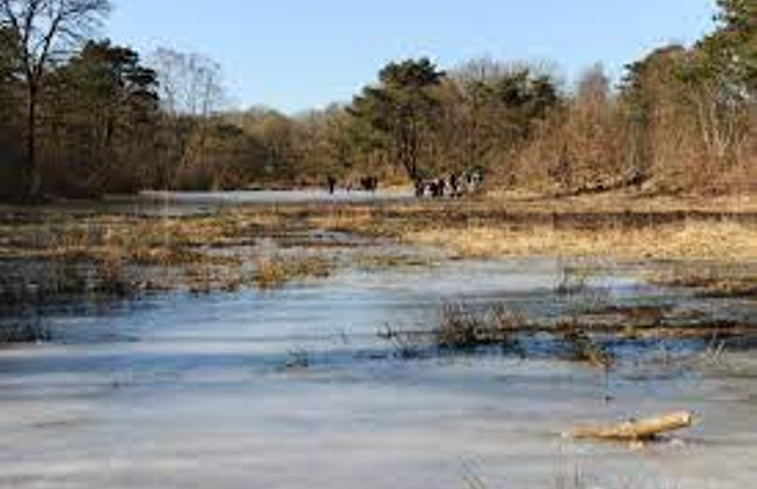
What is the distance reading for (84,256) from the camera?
22.7m

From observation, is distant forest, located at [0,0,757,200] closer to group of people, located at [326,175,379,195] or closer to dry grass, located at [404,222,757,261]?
group of people, located at [326,175,379,195]

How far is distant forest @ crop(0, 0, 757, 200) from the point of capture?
56875 millimetres

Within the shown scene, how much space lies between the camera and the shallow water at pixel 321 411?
21.5 feet

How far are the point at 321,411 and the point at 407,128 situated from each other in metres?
80.6

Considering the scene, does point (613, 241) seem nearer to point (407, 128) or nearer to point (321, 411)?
point (321, 411)

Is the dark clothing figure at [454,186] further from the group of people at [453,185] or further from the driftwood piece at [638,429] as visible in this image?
the driftwood piece at [638,429]

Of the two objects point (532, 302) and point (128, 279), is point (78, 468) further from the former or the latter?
point (128, 279)

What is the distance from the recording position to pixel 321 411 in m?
8.31

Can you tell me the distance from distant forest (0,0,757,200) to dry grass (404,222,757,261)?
2397cm

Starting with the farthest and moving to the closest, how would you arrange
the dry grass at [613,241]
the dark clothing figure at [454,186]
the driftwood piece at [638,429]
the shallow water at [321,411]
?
1. the dark clothing figure at [454,186]
2. the dry grass at [613,241]
3. the driftwood piece at [638,429]
4. the shallow water at [321,411]

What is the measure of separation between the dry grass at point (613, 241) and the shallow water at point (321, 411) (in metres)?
9.36

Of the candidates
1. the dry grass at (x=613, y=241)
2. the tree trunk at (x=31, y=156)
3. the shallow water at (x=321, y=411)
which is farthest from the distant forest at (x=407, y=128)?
the shallow water at (x=321, y=411)

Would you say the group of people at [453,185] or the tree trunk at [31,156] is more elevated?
the tree trunk at [31,156]

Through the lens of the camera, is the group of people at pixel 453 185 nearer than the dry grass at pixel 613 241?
No
